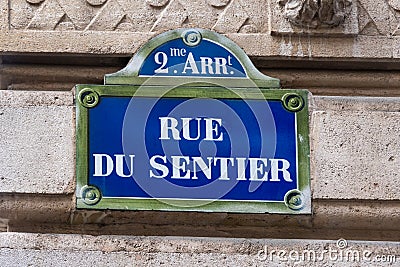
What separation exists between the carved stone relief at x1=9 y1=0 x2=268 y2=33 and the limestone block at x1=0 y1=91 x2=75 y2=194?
0.65 ft

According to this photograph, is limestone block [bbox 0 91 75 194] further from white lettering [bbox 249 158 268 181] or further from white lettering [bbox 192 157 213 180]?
white lettering [bbox 249 158 268 181]

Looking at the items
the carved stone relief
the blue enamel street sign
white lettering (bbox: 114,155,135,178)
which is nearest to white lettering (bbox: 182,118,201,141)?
the blue enamel street sign

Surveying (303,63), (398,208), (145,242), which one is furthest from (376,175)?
(145,242)

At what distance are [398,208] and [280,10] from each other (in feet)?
1.95

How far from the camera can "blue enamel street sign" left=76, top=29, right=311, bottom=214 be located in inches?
151

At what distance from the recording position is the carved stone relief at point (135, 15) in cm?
399

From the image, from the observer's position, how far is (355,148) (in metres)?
3.92

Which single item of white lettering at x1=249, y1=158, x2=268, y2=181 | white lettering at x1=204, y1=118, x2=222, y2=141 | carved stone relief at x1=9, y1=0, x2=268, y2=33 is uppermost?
carved stone relief at x1=9, y1=0, x2=268, y2=33

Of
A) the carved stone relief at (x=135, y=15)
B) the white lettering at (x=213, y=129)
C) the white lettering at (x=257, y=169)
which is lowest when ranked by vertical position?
the white lettering at (x=257, y=169)

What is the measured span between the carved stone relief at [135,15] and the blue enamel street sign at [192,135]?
0.23 feet

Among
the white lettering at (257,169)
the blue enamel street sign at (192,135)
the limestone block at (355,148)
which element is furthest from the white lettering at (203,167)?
the limestone block at (355,148)

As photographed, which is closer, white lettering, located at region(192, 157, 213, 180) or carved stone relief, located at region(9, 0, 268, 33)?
white lettering, located at region(192, 157, 213, 180)

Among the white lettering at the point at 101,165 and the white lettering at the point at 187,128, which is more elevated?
the white lettering at the point at 187,128

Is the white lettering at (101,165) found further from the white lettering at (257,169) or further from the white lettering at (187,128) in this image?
the white lettering at (257,169)
